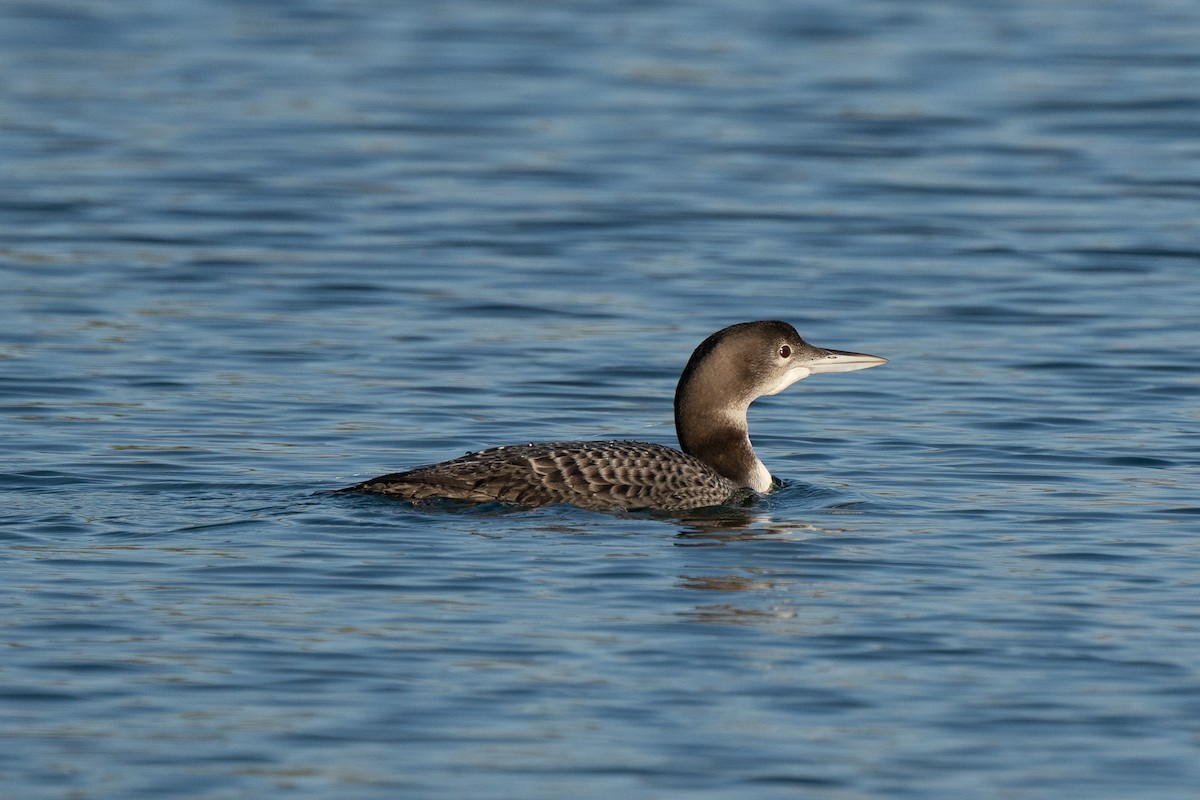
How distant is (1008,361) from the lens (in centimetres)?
1219

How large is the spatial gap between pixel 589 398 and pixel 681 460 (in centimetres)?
224

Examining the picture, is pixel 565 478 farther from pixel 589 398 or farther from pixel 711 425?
pixel 589 398

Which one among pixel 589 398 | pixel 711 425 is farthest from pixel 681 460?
pixel 589 398

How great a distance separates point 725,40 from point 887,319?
1030cm

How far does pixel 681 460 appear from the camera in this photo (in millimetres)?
9148

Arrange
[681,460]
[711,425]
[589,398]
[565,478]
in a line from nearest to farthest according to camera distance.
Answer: [565,478] → [681,460] → [711,425] → [589,398]

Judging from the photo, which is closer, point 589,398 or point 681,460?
point 681,460

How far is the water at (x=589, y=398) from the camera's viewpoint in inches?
250

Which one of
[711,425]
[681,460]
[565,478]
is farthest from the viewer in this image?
[711,425]

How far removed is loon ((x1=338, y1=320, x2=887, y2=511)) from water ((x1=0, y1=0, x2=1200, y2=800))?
0.40 feet

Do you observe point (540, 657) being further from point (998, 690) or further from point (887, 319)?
point (887, 319)

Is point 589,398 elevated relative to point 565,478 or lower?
lower

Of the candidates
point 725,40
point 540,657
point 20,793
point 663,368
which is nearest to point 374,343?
point 663,368

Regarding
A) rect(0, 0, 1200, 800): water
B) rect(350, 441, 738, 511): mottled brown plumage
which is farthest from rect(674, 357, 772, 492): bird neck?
rect(350, 441, 738, 511): mottled brown plumage
